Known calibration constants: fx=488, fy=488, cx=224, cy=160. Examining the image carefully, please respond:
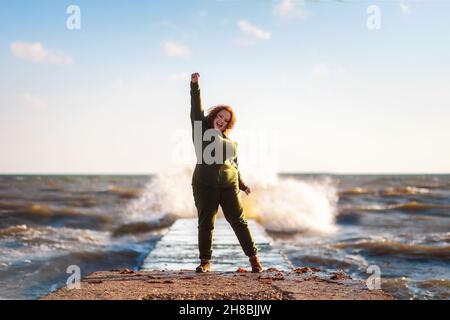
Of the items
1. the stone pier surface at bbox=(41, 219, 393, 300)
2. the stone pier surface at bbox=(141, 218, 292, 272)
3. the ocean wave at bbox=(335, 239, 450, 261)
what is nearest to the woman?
the stone pier surface at bbox=(41, 219, 393, 300)

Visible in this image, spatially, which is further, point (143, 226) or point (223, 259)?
point (143, 226)

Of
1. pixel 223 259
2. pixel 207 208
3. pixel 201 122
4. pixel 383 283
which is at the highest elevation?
pixel 201 122

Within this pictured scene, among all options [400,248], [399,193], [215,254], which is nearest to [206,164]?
[215,254]

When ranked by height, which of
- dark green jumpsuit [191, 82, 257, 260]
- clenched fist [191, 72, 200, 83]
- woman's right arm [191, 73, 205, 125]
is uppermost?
clenched fist [191, 72, 200, 83]

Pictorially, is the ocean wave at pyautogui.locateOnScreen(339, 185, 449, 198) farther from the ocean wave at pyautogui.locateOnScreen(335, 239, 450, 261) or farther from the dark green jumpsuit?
the dark green jumpsuit

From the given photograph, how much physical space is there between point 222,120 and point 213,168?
495 millimetres

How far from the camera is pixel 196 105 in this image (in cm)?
480

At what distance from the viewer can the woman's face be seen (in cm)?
491
